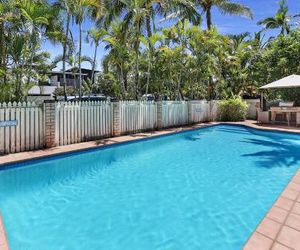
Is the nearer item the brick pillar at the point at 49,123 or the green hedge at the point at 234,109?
the brick pillar at the point at 49,123

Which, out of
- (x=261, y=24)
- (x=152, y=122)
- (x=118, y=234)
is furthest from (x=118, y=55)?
(x=261, y=24)

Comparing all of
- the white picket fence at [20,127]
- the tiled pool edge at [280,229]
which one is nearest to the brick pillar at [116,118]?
the white picket fence at [20,127]

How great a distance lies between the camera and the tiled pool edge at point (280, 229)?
3186 mm

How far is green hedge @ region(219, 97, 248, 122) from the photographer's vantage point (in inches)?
683

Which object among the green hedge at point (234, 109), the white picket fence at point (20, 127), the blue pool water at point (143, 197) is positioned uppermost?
the green hedge at point (234, 109)

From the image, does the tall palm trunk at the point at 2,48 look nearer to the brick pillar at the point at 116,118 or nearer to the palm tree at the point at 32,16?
the palm tree at the point at 32,16

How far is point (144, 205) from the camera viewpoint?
197 inches

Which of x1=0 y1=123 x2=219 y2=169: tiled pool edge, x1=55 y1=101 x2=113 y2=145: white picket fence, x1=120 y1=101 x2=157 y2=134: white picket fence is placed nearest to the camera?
x1=0 y1=123 x2=219 y2=169: tiled pool edge

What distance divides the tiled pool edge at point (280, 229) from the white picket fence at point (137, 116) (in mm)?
7937

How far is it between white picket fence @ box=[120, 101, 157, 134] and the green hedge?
6.51 m

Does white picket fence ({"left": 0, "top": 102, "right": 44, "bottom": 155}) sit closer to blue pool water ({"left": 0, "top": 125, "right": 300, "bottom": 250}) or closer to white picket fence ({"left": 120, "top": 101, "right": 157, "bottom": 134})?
blue pool water ({"left": 0, "top": 125, "right": 300, "bottom": 250})

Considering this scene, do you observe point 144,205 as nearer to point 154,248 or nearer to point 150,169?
point 154,248

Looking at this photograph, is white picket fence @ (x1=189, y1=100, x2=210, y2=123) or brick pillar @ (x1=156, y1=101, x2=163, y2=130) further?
white picket fence @ (x1=189, y1=100, x2=210, y2=123)

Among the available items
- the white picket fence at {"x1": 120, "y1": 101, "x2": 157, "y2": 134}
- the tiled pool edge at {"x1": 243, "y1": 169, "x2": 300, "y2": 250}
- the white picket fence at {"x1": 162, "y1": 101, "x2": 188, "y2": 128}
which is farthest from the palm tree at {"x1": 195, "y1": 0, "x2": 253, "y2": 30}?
the tiled pool edge at {"x1": 243, "y1": 169, "x2": 300, "y2": 250}
